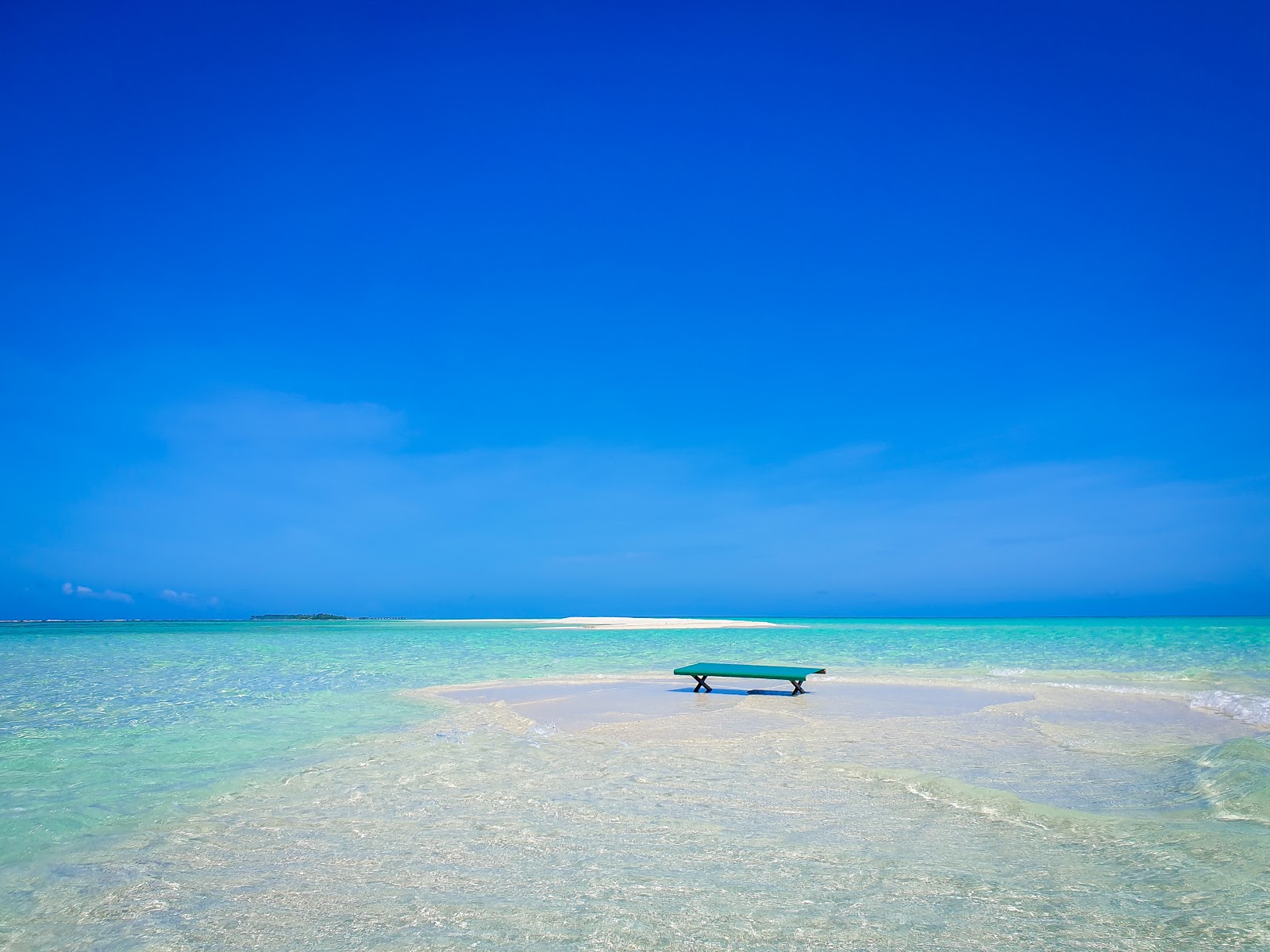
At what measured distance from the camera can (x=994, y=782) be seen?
880 centimetres

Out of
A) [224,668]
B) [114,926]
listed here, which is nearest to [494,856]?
[114,926]

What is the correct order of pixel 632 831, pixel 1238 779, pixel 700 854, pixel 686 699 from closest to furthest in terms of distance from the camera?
pixel 700 854, pixel 632 831, pixel 1238 779, pixel 686 699

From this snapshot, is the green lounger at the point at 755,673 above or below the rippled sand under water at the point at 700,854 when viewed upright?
above

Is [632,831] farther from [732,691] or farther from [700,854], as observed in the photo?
[732,691]

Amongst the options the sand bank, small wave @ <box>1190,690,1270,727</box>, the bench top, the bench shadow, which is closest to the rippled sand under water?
small wave @ <box>1190,690,1270,727</box>

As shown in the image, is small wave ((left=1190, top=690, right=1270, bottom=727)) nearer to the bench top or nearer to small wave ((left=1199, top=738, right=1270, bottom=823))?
small wave ((left=1199, top=738, right=1270, bottom=823))

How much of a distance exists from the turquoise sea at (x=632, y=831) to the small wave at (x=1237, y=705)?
0.45 ft

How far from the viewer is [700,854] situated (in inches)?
245

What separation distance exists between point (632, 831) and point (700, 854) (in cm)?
88

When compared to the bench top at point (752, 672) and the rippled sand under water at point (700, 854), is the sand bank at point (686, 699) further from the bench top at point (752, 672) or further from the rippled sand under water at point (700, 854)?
the rippled sand under water at point (700, 854)

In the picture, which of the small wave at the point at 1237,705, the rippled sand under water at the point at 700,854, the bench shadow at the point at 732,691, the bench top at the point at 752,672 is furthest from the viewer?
the bench shadow at the point at 732,691

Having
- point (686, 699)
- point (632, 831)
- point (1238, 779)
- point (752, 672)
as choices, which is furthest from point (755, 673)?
point (632, 831)

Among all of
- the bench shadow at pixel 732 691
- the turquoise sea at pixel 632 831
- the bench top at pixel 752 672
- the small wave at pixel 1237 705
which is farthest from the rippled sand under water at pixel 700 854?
the bench shadow at pixel 732 691

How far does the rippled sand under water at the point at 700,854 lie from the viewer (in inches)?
189
